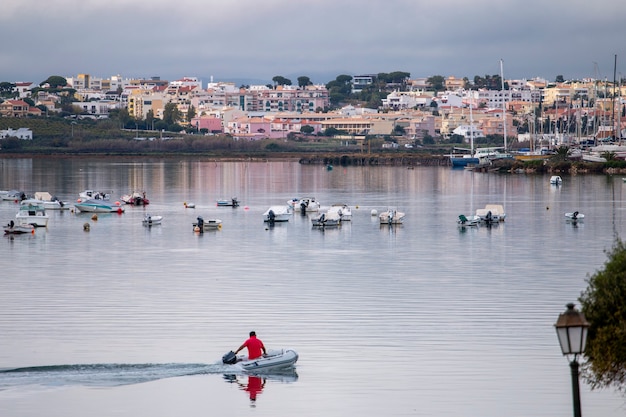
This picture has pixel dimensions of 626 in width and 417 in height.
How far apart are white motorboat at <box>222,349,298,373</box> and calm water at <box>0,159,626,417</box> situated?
27 centimetres

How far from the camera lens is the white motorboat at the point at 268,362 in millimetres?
20672

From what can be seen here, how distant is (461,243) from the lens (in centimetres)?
4359

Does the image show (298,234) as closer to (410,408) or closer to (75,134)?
(410,408)

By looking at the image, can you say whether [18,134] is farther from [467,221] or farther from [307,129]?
[467,221]

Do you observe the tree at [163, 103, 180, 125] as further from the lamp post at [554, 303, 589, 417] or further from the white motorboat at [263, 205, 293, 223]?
the lamp post at [554, 303, 589, 417]

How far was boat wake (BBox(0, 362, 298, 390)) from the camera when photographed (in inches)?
787

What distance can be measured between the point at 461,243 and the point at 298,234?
7483mm

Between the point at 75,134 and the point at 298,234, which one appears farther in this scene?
the point at 75,134

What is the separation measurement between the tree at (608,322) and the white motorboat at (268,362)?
7345mm

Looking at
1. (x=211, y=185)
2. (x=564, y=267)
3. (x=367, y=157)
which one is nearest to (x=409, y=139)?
(x=367, y=157)

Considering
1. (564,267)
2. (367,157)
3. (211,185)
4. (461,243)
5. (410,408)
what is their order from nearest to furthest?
1. (410,408)
2. (564,267)
3. (461,243)
4. (211,185)
5. (367,157)

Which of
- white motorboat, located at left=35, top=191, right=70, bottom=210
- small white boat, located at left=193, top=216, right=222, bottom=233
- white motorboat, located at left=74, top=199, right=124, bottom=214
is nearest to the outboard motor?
small white boat, located at left=193, top=216, right=222, bottom=233

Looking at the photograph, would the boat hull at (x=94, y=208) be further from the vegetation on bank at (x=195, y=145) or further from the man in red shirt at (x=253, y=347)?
the vegetation on bank at (x=195, y=145)

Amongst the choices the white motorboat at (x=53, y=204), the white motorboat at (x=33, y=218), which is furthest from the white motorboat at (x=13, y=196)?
the white motorboat at (x=33, y=218)
